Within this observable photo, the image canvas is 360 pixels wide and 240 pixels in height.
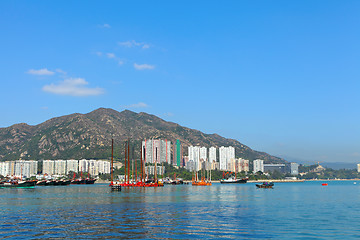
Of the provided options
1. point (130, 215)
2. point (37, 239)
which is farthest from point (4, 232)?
point (130, 215)

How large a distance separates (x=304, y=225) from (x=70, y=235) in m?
26.0

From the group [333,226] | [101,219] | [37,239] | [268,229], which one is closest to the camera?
[37,239]

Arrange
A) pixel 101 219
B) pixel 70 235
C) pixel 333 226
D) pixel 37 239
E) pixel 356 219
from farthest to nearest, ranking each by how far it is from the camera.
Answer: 1. pixel 356 219
2. pixel 101 219
3. pixel 333 226
4. pixel 70 235
5. pixel 37 239

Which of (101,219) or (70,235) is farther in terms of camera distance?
(101,219)

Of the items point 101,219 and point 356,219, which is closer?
point 101,219

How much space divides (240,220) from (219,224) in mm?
4764

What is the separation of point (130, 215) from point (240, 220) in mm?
14861

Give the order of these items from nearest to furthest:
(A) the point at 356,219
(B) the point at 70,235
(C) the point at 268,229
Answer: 1. (B) the point at 70,235
2. (C) the point at 268,229
3. (A) the point at 356,219

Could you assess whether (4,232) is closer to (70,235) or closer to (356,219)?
(70,235)

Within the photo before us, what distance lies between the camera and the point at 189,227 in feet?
127

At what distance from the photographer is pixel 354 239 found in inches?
1308

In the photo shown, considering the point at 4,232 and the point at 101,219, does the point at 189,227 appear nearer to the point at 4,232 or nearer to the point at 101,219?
the point at 101,219

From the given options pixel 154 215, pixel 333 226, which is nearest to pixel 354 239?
pixel 333 226

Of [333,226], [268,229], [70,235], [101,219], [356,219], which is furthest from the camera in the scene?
[356,219]
